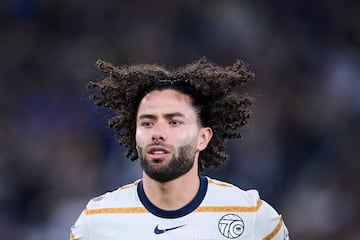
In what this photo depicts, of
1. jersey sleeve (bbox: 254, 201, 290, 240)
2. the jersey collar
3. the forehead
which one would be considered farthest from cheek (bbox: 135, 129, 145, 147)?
jersey sleeve (bbox: 254, 201, 290, 240)

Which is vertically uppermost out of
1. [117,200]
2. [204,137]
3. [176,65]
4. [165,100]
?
[176,65]

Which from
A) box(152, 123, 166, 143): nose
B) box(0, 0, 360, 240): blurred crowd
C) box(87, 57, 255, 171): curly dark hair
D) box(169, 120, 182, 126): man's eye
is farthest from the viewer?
box(0, 0, 360, 240): blurred crowd

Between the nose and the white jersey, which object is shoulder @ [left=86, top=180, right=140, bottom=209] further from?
the nose

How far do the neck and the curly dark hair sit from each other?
0.35 metres

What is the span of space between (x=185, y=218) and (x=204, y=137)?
0.47m

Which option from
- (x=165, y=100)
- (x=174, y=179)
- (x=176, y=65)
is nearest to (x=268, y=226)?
(x=174, y=179)

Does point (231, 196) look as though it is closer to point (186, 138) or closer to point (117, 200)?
point (186, 138)

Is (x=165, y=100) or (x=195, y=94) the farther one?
(x=195, y=94)

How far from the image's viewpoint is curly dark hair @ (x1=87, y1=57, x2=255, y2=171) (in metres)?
5.33

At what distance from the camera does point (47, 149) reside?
31.1 ft

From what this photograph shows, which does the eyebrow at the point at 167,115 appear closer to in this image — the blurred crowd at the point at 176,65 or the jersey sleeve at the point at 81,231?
the jersey sleeve at the point at 81,231

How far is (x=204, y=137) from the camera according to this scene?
534 cm

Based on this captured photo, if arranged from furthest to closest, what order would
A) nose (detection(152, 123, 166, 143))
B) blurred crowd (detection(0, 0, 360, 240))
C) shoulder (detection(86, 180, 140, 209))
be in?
1. blurred crowd (detection(0, 0, 360, 240))
2. shoulder (detection(86, 180, 140, 209))
3. nose (detection(152, 123, 166, 143))

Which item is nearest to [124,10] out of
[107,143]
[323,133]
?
[107,143]
